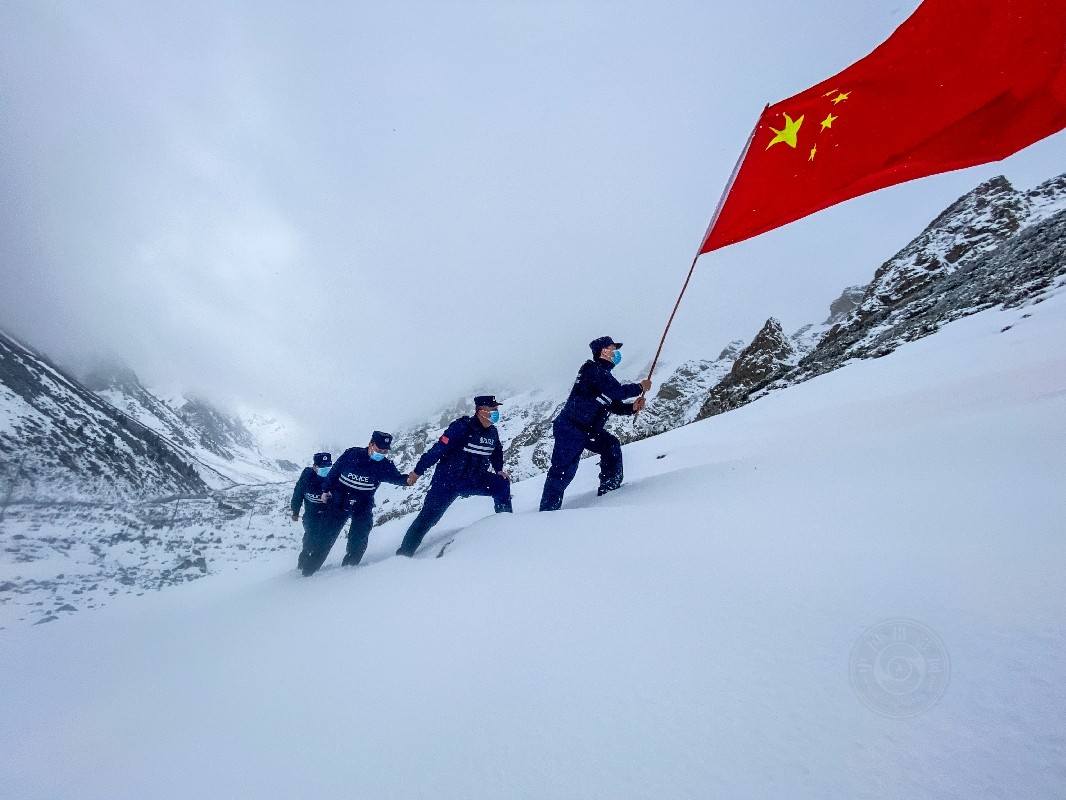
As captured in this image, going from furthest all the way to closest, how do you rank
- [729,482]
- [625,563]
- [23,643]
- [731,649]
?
[23,643]
[729,482]
[625,563]
[731,649]

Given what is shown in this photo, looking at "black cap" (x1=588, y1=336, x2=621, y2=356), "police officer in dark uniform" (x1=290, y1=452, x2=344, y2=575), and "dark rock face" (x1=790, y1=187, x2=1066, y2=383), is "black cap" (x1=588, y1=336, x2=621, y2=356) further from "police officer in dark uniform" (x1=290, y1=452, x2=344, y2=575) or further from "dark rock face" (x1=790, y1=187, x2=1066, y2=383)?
"dark rock face" (x1=790, y1=187, x2=1066, y2=383)

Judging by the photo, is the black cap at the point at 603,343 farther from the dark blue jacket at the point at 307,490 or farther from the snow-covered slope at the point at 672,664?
the dark blue jacket at the point at 307,490

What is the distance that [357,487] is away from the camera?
19.9 feet

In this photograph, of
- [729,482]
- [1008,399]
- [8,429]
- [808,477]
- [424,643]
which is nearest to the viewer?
[424,643]

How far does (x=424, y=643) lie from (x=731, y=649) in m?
1.28

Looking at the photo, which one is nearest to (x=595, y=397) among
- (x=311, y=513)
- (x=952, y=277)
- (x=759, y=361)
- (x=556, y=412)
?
(x=311, y=513)

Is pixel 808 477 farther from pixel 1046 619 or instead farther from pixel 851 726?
pixel 851 726

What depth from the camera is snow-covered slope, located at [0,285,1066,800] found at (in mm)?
1085

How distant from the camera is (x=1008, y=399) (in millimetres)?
3299

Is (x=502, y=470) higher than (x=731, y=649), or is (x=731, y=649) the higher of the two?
(x=502, y=470)

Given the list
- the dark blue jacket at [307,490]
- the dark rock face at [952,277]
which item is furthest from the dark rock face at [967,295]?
the dark blue jacket at [307,490]

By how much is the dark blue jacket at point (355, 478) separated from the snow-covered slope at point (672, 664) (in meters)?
2.65

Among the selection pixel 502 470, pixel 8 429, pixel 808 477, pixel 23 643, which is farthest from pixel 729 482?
pixel 8 429

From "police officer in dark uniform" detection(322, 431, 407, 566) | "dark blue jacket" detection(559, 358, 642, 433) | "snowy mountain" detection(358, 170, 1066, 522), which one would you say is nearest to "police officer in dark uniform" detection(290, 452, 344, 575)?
"police officer in dark uniform" detection(322, 431, 407, 566)
